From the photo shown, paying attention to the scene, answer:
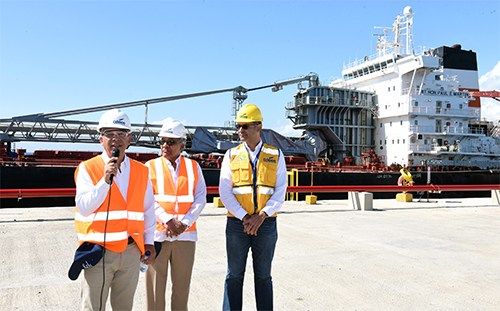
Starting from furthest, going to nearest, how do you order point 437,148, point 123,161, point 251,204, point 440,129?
point 440,129 < point 437,148 < point 251,204 < point 123,161

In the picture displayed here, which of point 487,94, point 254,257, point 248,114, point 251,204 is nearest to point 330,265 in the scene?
point 254,257

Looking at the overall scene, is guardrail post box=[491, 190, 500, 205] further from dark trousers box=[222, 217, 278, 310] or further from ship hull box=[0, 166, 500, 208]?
dark trousers box=[222, 217, 278, 310]

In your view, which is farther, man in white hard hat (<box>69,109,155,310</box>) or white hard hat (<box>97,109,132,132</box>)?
white hard hat (<box>97,109,132,132</box>)

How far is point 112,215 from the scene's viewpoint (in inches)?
90.7

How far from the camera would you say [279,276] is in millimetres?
4715

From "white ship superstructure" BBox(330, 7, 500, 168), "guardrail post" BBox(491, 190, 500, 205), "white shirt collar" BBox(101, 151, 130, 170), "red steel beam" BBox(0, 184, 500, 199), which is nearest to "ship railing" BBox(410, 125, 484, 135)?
"white ship superstructure" BBox(330, 7, 500, 168)

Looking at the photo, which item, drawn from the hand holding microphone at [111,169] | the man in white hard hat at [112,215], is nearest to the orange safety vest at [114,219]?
the man in white hard hat at [112,215]

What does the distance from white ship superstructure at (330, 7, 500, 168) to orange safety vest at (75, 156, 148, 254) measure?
25982 mm

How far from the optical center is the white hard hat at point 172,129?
125 inches

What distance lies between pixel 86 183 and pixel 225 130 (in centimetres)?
2348

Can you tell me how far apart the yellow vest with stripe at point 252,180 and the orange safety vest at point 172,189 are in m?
0.35

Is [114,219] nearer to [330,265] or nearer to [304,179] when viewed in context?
[330,265]

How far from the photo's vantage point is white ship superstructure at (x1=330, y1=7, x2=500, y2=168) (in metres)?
26.3

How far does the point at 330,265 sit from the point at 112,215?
3.59 meters
